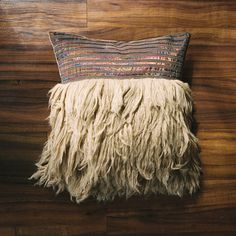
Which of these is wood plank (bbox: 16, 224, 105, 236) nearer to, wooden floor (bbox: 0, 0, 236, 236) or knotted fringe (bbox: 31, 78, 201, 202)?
wooden floor (bbox: 0, 0, 236, 236)

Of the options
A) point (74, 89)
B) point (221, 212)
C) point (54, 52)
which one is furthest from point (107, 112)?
point (221, 212)

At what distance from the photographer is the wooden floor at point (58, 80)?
959 mm

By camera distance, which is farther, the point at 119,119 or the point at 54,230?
the point at 54,230

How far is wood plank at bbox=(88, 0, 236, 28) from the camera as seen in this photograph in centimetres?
97

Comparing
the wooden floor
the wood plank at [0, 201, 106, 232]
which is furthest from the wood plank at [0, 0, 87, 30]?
the wood plank at [0, 201, 106, 232]

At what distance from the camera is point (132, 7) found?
970mm

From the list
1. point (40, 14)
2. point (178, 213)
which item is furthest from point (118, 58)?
point (178, 213)

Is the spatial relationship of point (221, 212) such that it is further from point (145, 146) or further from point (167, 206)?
→ point (145, 146)

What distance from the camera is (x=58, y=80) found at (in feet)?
3.16

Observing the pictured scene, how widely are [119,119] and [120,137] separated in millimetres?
48

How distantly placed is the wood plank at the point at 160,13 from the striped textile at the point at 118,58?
0.10 m

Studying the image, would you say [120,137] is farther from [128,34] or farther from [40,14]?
[40,14]

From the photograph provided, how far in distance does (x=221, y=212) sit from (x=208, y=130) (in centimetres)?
26

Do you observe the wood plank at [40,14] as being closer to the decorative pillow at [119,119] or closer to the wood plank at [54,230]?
the decorative pillow at [119,119]
